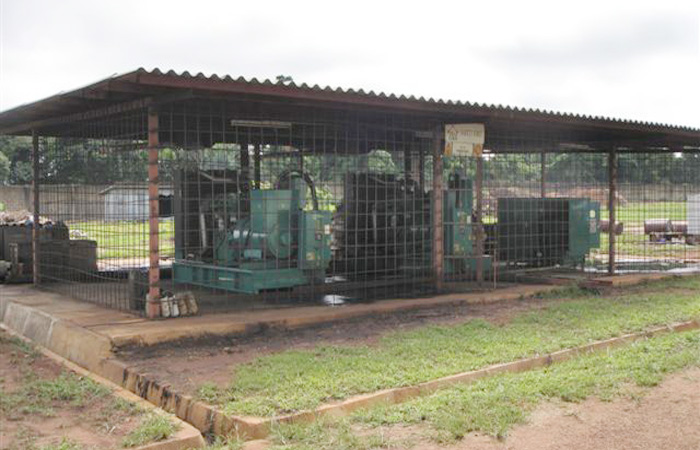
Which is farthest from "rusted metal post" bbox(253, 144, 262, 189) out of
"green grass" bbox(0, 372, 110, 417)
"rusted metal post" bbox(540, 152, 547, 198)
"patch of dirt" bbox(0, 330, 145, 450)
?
"patch of dirt" bbox(0, 330, 145, 450)

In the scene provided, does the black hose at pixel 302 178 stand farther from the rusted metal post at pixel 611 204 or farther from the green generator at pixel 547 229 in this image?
the rusted metal post at pixel 611 204

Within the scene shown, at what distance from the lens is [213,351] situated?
25.1 ft

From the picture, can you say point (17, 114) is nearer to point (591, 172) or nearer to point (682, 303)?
point (682, 303)

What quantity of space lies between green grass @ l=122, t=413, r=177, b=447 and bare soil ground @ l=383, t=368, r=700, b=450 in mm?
1574

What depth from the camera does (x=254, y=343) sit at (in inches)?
317

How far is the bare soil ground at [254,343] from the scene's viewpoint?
21.9 ft

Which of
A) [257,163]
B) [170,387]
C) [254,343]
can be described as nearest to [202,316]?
[254,343]

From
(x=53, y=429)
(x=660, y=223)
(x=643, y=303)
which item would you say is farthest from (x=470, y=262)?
(x=660, y=223)

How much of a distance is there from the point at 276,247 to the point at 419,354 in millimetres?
3426

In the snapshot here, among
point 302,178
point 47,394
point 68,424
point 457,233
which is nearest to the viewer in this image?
point 68,424

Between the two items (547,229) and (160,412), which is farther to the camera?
(547,229)

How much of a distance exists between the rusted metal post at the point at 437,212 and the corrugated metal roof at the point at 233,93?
837 millimetres

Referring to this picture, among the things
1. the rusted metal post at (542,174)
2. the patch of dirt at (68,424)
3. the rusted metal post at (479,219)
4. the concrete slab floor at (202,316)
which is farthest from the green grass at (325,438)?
the rusted metal post at (542,174)

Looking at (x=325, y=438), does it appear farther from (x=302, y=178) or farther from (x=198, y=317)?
(x=302, y=178)
